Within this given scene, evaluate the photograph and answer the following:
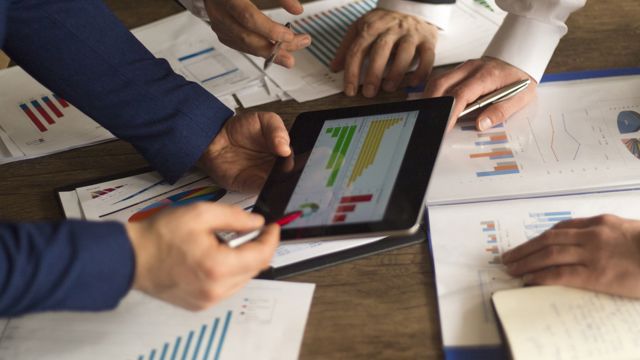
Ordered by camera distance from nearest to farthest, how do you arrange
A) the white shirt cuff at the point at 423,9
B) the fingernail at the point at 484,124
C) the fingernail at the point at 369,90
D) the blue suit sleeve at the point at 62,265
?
the blue suit sleeve at the point at 62,265 → the fingernail at the point at 484,124 → the fingernail at the point at 369,90 → the white shirt cuff at the point at 423,9

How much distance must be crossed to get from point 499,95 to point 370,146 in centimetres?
Result: 30

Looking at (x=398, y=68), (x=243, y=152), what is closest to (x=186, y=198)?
(x=243, y=152)

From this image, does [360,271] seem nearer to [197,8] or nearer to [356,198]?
[356,198]

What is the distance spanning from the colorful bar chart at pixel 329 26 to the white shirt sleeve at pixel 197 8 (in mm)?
180

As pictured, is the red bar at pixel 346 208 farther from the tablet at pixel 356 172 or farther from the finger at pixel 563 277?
the finger at pixel 563 277

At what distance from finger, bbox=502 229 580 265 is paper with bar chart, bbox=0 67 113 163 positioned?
689mm

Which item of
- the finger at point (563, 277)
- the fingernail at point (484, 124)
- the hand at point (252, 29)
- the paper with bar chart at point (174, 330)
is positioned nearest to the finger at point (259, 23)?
the hand at point (252, 29)

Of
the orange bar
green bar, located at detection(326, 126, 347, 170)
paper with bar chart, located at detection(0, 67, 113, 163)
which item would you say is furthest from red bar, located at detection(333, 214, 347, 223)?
paper with bar chart, located at detection(0, 67, 113, 163)

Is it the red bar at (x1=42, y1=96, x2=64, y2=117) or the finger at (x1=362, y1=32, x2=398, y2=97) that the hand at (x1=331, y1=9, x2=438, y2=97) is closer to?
the finger at (x1=362, y1=32, x2=398, y2=97)

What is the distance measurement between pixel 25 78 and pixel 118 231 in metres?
0.77

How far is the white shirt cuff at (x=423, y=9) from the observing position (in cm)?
136

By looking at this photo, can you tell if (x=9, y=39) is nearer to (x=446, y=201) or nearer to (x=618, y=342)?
(x=446, y=201)

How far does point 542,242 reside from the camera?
899mm

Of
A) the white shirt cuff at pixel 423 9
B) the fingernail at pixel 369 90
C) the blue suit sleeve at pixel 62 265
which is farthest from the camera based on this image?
the white shirt cuff at pixel 423 9
